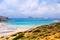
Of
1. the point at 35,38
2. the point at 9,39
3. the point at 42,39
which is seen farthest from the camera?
the point at 9,39

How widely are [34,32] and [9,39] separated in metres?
3.72

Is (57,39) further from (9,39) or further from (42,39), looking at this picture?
(9,39)

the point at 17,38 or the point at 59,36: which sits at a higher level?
the point at 17,38

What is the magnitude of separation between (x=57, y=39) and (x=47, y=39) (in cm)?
132

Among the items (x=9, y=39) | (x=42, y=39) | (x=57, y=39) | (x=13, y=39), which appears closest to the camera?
Answer: (x=57, y=39)

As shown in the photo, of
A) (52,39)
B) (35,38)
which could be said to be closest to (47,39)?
(52,39)

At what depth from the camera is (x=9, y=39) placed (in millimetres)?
25156

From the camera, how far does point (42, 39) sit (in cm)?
2003

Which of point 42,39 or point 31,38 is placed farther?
point 31,38

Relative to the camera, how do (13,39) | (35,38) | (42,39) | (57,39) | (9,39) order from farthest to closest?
(9,39) → (13,39) → (35,38) → (42,39) → (57,39)

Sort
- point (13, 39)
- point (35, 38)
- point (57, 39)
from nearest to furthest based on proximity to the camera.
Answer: point (57, 39) < point (35, 38) < point (13, 39)

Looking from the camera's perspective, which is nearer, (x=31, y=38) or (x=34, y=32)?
(x=31, y=38)

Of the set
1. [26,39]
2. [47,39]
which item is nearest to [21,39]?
[26,39]

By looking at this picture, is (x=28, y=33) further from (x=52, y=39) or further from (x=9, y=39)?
(x=52, y=39)
